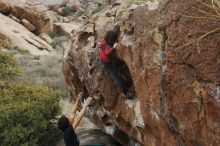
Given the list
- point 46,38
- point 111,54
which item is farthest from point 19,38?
point 111,54

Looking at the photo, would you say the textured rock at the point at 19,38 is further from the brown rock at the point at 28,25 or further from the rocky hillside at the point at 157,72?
the rocky hillside at the point at 157,72

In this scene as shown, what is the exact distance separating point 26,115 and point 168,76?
642 centimetres

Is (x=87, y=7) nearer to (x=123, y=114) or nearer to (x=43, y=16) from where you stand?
(x=43, y=16)

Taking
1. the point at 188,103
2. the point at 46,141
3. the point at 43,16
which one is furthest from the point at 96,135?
the point at 43,16

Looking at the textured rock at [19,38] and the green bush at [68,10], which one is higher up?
the textured rock at [19,38]

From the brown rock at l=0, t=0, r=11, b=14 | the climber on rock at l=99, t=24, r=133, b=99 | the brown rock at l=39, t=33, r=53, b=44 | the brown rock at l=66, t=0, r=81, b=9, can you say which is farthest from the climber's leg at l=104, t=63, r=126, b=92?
the brown rock at l=66, t=0, r=81, b=9

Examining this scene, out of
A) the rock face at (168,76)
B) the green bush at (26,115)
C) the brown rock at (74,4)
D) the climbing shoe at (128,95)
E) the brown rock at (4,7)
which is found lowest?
the brown rock at (74,4)

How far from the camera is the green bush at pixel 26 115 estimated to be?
12047mm

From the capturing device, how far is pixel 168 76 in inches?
270

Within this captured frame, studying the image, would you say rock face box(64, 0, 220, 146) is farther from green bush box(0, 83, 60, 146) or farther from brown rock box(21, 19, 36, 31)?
brown rock box(21, 19, 36, 31)

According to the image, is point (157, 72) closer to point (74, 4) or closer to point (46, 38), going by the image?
point (46, 38)

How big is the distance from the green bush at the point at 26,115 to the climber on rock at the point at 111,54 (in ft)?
12.6

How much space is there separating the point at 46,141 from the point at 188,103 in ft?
23.4

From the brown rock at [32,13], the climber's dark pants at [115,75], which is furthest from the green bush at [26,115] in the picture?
the brown rock at [32,13]
